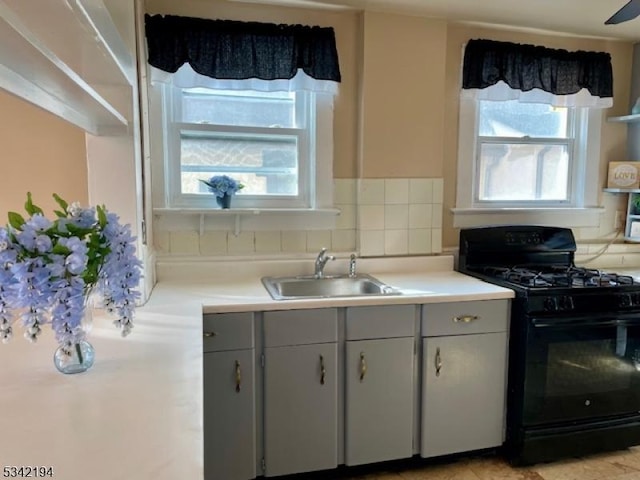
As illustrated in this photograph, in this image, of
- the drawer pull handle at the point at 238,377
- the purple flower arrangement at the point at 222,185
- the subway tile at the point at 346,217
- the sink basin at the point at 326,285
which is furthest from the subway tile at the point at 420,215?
the drawer pull handle at the point at 238,377

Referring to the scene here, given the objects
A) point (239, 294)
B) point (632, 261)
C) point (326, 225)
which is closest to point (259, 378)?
point (239, 294)

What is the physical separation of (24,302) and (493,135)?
2709 mm

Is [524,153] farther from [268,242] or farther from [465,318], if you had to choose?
[268,242]

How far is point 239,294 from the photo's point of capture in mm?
2162

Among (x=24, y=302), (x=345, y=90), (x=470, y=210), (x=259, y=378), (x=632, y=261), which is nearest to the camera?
(x=24, y=302)

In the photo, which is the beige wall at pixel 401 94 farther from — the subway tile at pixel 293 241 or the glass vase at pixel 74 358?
the glass vase at pixel 74 358

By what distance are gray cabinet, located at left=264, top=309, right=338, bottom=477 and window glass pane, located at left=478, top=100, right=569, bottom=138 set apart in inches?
66.4

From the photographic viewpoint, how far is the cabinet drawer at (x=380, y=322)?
2113 mm

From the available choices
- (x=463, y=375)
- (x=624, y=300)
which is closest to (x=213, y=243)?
(x=463, y=375)

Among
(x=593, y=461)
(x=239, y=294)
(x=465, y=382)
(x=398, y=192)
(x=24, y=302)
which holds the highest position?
(x=398, y=192)

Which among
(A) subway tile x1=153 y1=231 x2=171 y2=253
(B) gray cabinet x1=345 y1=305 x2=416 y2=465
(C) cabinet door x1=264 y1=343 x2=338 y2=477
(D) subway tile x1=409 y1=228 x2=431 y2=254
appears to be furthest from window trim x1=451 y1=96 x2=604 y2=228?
(A) subway tile x1=153 y1=231 x2=171 y2=253

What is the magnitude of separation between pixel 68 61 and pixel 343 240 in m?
1.61

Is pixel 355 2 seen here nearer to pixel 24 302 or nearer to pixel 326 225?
pixel 326 225

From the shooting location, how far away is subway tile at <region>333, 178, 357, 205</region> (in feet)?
8.75
